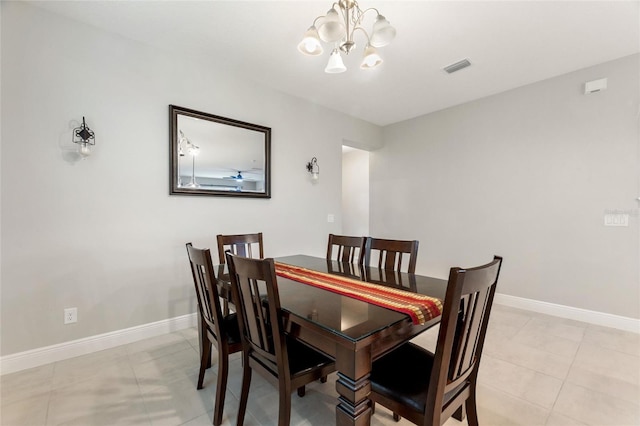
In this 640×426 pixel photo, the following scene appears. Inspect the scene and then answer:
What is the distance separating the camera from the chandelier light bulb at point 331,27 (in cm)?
152

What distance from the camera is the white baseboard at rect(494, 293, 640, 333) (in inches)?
104

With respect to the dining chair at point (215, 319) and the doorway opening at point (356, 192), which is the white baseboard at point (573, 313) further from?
the dining chair at point (215, 319)

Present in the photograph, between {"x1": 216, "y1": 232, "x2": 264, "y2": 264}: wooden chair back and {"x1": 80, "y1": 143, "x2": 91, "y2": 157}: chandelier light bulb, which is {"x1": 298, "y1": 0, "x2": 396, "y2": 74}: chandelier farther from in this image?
{"x1": 80, "y1": 143, "x2": 91, "y2": 157}: chandelier light bulb

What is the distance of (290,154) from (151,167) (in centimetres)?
161

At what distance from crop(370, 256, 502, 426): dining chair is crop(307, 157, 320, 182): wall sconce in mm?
2787

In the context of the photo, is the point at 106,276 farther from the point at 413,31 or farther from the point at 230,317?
the point at 413,31

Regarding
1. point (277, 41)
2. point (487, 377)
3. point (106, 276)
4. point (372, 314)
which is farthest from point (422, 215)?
point (106, 276)

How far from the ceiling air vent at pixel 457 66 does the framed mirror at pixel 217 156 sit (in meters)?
2.07

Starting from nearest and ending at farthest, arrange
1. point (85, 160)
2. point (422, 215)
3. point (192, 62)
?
point (85, 160) → point (192, 62) → point (422, 215)

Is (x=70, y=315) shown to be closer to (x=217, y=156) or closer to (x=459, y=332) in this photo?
(x=217, y=156)

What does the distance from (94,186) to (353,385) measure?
8.14 ft

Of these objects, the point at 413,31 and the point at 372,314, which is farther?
the point at 413,31

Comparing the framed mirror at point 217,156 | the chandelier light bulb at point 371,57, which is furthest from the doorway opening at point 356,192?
the chandelier light bulb at point 371,57

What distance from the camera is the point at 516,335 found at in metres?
2.56
